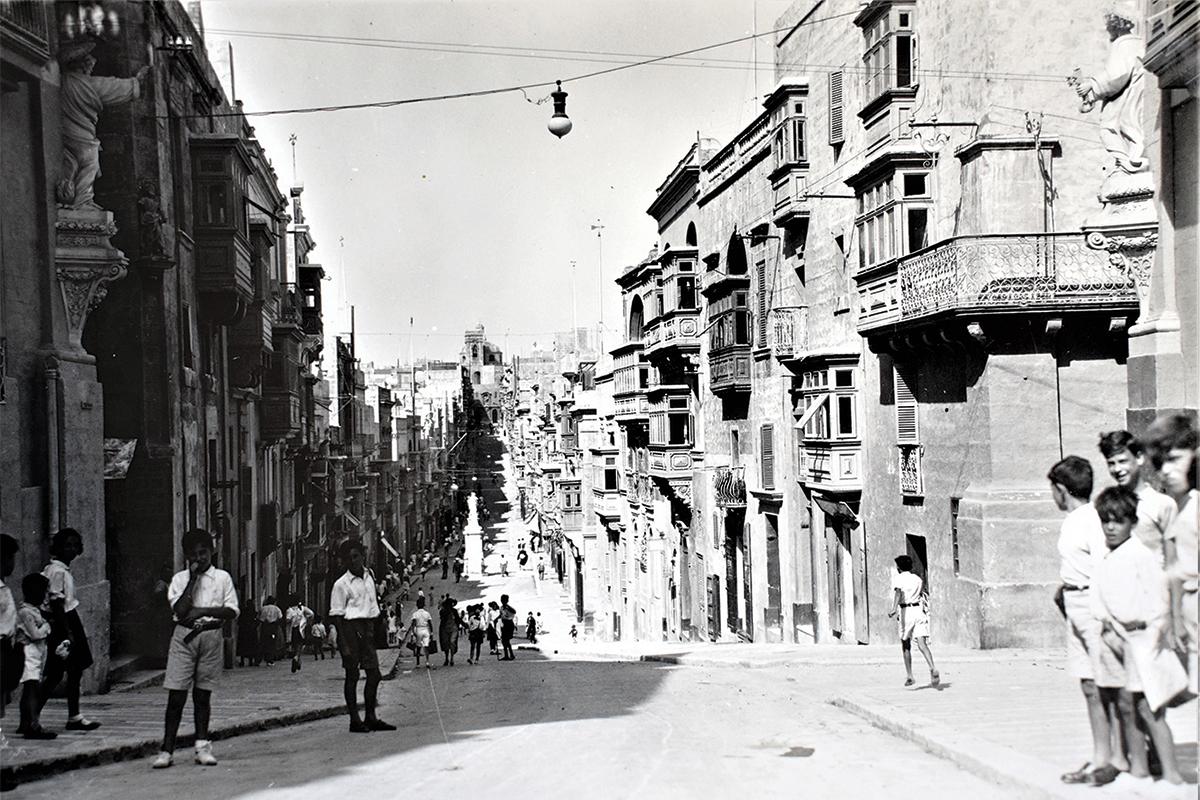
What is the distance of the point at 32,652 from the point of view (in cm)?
915

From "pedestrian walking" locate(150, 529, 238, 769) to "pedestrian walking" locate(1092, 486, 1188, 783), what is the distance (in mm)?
5793

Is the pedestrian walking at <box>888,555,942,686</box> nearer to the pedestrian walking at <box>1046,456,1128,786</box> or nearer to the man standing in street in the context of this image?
the man standing in street

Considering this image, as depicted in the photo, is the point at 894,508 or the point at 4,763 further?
the point at 894,508

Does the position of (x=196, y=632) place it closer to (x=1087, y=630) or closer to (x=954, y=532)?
(x=1087, y=630)

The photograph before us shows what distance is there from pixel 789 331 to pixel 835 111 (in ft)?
18.1

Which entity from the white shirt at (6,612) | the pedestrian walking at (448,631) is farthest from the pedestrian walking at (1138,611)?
the pedestrian walking at (448,631)

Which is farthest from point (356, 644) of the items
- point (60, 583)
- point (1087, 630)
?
point (1087, 630)

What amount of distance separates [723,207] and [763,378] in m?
6.83

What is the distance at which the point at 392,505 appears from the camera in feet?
279

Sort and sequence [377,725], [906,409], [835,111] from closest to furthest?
[377,725], [906,409], [835,111]

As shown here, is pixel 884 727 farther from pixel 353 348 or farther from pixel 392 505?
pixel 392 505

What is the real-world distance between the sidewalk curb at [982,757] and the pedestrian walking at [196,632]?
5140 mm

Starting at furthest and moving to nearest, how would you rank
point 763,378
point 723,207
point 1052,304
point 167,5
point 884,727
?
point 723,207 → point 763,378 → point 167,5 → point 1052,304 → point 884,727

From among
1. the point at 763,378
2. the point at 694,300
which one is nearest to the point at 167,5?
the point at 763,378
